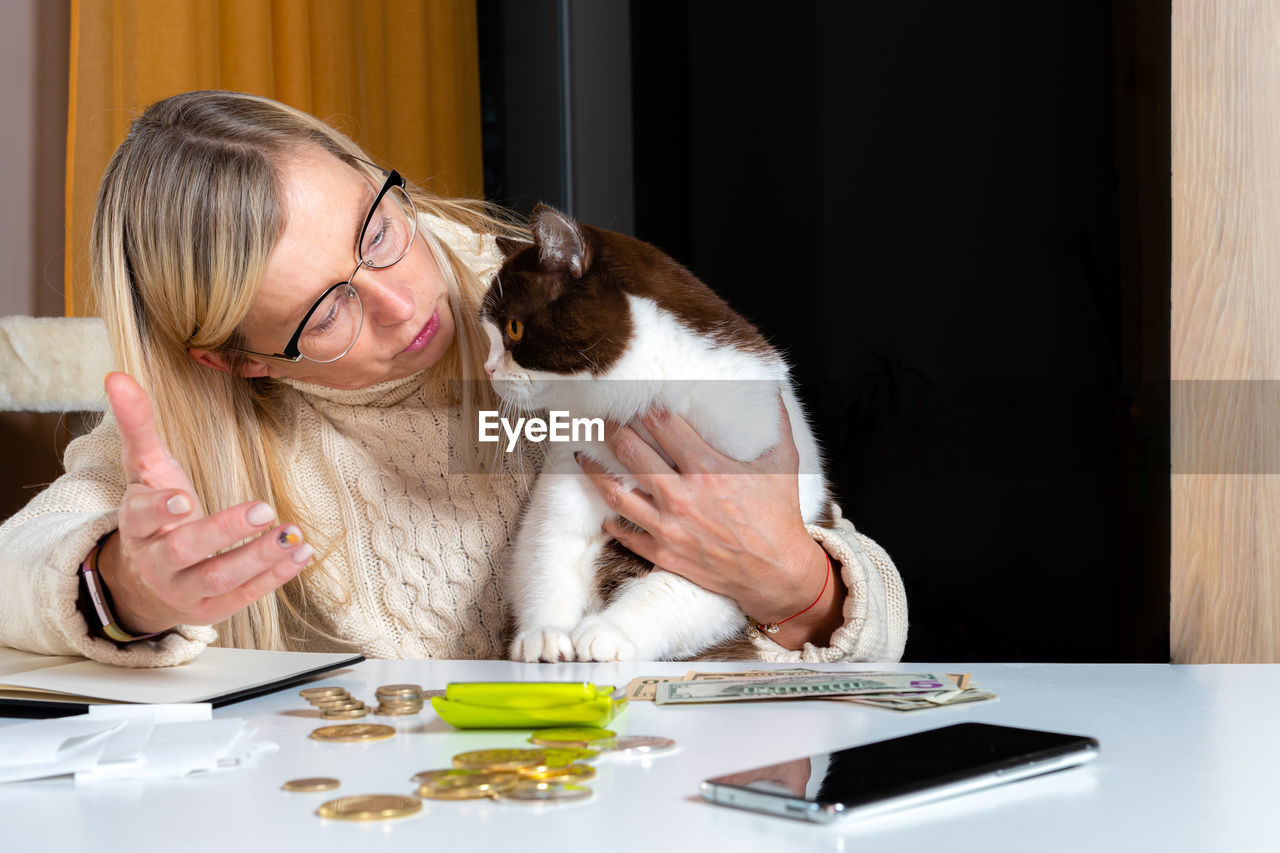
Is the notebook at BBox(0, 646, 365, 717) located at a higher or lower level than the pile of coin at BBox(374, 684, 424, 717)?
lower

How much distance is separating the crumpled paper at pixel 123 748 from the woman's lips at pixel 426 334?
26.1 inches

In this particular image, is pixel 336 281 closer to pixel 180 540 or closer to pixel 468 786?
pixel 180 540

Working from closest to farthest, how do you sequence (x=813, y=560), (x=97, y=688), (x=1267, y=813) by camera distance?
(x=1267, y=813) → (x=97, y=688) → (x=813, y=560)

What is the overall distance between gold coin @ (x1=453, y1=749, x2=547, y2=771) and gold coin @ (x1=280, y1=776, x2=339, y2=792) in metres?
0.06

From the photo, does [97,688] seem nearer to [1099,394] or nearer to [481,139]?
[1099,394]

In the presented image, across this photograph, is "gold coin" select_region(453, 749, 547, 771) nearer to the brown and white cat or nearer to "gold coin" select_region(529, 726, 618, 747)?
"gold coin" select_region(529, 726, 618, 747)

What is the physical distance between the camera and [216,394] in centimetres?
132

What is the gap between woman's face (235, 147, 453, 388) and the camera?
3.81 feet

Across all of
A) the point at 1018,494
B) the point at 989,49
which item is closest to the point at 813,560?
the point at 1018,494

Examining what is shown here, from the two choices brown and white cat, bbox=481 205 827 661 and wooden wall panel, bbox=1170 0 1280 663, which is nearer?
wooden wall panel, bbox=1170 0 1280 663

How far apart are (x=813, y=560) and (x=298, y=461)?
691 mm

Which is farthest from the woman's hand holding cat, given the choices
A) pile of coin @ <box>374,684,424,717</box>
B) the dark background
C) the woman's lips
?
the dark background

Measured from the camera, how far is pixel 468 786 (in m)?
0.49

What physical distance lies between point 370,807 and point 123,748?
18 cm
